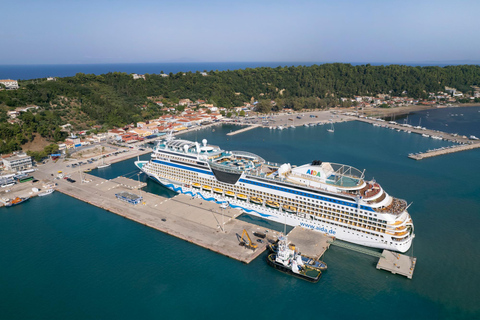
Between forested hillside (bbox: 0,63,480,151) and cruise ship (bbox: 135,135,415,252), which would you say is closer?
cruise ship (bbox: 135,135,415,252)

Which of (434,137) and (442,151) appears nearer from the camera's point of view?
(442,151)

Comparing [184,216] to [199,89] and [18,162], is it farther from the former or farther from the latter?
[199,89]

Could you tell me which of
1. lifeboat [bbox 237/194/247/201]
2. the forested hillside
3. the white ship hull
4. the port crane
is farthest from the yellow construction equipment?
the forested hillside

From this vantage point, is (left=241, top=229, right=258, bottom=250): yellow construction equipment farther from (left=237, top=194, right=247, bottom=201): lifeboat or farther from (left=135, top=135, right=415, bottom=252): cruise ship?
(left=237, top=194, right=247, bottom=201): lifeboat

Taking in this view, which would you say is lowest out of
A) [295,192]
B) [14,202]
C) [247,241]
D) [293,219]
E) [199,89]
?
[14,202]

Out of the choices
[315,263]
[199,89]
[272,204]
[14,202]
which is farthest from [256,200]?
[199,89]

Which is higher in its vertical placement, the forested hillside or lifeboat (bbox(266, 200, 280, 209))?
the forested hillside

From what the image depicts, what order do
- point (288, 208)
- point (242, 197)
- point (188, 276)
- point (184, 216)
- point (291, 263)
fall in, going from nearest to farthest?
point (188, 276), point (291, 263), point (288, 208), point (184, 216), point (242, 197)

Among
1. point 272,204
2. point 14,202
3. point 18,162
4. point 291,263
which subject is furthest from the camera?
point 18,162
